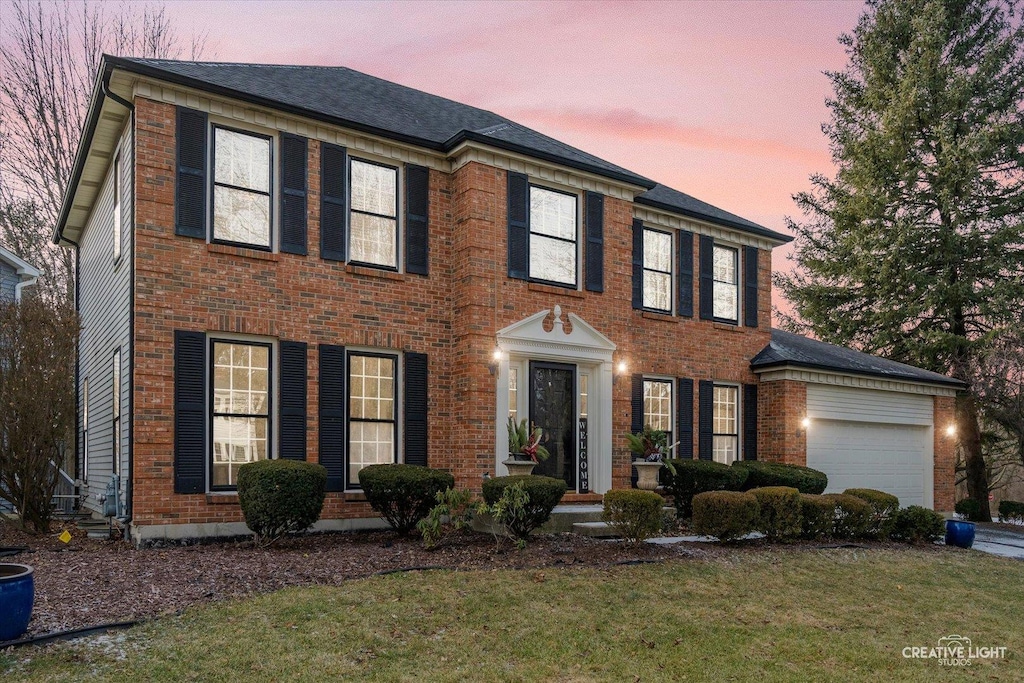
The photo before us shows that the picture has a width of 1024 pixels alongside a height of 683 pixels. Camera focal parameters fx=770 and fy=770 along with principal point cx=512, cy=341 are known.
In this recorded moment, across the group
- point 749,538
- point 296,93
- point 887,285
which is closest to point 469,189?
point 296,93

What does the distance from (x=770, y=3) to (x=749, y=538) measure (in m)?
9.42

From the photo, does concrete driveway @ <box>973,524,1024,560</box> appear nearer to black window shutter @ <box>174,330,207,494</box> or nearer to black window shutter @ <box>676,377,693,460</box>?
black window shutter @ <box>676,377,693,460</box>

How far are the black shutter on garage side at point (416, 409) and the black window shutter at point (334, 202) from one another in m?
1.92

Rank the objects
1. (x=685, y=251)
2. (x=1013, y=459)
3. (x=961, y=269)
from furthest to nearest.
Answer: (x=1013, y=459)
(x=961, y=269)
(x=685, y=251)

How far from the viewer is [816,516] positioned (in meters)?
12.0

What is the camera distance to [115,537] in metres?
10.2

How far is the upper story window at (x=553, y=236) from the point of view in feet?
41.3

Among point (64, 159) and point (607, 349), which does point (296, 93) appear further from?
point (64, 159)

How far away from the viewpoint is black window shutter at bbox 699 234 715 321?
15.7 metres

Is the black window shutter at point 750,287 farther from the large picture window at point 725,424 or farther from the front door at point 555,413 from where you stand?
the front door at point 555,413

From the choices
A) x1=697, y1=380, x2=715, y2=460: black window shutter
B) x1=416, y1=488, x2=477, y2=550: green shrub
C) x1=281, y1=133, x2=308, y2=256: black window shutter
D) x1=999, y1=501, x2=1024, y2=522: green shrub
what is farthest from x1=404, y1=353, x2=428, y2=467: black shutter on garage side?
x1=999, y1=501, x2=1024, y2=522: green shrub

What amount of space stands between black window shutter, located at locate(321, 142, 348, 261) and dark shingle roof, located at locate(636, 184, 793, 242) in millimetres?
5952

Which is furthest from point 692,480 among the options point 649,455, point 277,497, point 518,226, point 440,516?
point 277,497

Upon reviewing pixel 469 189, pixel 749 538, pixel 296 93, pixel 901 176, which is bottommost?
pixel 749 538
